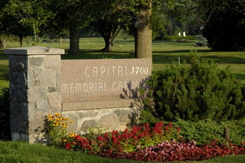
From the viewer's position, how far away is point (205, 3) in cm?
2248

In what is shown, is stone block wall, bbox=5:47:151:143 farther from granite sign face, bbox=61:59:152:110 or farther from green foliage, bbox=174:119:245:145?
green foliage, bbox=174:119:245:145

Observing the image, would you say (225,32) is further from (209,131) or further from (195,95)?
(209,131)

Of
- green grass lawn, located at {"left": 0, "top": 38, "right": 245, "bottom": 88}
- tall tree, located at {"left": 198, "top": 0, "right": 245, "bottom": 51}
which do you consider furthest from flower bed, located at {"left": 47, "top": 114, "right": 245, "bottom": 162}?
tall tree, located at {"left": 198, "top": 0, "right": 245, "bottom": 51}

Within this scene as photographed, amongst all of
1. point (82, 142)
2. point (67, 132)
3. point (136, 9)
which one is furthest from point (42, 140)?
point (136, 9)

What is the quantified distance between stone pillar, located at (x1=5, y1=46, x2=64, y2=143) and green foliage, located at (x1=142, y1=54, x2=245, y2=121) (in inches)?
82.6

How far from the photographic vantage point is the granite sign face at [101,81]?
10.1 meters

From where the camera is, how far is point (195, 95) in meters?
10.2

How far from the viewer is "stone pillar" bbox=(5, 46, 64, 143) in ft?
30.4

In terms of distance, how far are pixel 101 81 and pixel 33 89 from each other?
181 cm

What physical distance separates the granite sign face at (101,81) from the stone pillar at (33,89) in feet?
1.30

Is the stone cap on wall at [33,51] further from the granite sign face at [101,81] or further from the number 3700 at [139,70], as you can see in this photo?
the number 3700 at [139,70]

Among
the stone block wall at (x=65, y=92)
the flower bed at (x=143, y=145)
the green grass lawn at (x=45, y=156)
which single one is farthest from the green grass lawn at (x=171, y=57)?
the green grass lawn at (x=45, y=156)

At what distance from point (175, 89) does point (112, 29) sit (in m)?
47.6

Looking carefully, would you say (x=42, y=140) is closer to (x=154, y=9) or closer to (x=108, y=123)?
(x=108, y=123)
